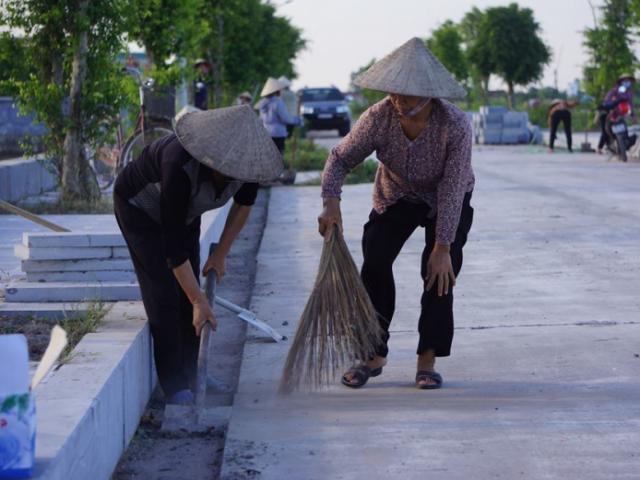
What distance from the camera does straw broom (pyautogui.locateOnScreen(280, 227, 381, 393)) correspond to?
5262mm

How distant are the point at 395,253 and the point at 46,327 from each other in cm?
163

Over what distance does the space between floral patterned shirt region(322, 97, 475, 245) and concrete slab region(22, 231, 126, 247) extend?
1373 millimetres

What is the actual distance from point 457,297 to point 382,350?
7.21ft

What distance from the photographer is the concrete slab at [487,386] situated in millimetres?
4359

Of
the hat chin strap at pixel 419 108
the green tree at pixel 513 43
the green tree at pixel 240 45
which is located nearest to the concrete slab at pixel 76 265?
the hat chin strap at pixel 419 108

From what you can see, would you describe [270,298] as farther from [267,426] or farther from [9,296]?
[267,426]

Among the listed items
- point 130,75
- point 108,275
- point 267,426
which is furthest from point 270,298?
point 130,75

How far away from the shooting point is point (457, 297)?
300 inches

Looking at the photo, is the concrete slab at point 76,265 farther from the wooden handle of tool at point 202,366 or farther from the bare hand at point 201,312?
the bare hand at point 201,312

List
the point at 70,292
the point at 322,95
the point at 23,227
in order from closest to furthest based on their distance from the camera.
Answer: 1. the point at 70,292
2. the point at 23,227
3. the point at 322,95

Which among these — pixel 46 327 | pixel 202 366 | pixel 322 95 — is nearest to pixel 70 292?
pixel 46 327

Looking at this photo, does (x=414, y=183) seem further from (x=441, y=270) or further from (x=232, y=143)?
(x=232, y=143)

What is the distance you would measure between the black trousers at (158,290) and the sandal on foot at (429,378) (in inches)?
40.7

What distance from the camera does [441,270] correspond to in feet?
17.1
